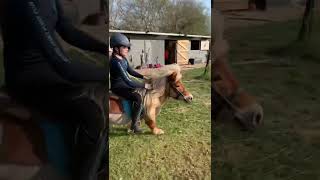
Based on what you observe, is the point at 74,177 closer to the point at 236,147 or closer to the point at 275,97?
the point at 236,147

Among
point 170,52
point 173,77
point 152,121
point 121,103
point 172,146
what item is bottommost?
point 172,146

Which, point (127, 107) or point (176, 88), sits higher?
point (176, 88)

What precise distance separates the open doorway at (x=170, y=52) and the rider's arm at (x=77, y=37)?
0.34m

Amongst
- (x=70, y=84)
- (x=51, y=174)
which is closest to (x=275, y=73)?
(x=70, y=84)

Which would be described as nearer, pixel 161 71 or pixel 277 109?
pixel 277 109

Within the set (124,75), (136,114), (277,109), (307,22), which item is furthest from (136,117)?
(307,22)

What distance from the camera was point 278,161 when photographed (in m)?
2.49

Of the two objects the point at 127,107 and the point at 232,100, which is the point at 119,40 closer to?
the point at 127,107

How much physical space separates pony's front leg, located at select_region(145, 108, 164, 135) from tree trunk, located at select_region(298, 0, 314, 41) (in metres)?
0.91

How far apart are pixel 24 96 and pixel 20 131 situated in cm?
20

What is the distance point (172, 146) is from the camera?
2.54 meters

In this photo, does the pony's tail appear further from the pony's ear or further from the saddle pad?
the saddle pad

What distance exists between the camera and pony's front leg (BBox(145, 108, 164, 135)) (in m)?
2.56

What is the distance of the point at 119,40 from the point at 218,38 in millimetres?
556
